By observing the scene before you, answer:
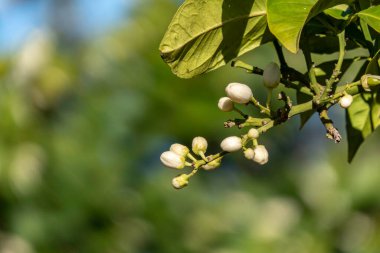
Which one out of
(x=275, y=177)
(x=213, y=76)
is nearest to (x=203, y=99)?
(x=213, y=76)

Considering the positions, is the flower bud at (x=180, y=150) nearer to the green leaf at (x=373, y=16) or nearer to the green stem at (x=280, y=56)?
the green stem at (x=280, y=56)

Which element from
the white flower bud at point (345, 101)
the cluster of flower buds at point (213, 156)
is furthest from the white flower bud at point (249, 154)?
the white flower bud at point (345, 101)

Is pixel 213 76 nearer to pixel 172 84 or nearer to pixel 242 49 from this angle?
pixel 172 84

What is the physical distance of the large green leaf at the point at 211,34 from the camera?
95cm

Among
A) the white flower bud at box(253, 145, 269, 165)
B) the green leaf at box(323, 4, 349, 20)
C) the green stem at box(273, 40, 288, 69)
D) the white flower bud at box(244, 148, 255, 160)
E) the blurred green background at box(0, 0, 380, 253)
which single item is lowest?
the blurred green background at box(0, 0, 380, 253)

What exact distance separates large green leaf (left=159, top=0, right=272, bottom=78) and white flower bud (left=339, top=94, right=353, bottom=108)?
0.12m

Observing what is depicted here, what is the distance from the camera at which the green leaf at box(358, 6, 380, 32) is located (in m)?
0.93

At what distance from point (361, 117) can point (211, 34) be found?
0.29 metres

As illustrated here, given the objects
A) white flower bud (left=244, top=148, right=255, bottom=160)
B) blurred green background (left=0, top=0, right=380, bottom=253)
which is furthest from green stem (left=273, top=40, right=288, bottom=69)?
blurred green background (left=0, top=0, right=380, bottom=253)

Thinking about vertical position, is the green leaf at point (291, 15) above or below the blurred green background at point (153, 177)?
above

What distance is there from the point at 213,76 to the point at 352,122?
3.31 m

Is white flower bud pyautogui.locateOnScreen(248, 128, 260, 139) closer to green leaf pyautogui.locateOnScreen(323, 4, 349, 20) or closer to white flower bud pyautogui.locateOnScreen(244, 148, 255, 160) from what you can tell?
white flower bud pyautogui.locateOnScreen(244, 148, 255, 160)

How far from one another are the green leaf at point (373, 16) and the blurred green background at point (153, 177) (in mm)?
2896

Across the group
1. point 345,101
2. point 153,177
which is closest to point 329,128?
point 345,101
